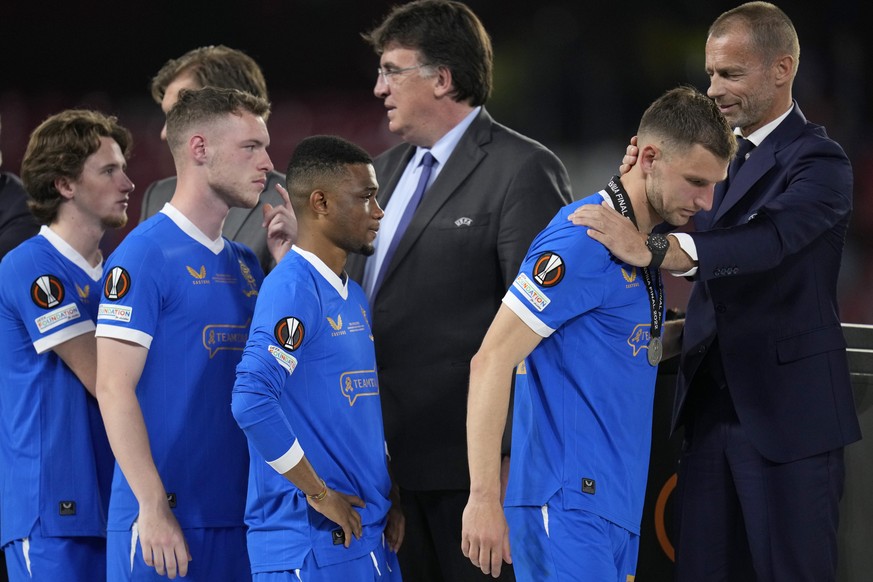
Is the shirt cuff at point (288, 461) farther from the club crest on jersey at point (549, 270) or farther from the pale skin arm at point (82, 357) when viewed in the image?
the pale skin arm at point (82, 357)

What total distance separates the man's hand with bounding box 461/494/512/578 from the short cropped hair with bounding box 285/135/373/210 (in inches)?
33.2

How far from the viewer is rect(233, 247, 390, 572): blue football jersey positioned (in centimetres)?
222

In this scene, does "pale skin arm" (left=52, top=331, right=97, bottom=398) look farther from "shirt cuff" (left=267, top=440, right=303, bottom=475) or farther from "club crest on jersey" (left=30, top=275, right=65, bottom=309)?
"shirt cuff" (left=267, top=440, right=303, bottom=475)

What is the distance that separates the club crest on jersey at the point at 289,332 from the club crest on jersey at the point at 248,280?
47 cm

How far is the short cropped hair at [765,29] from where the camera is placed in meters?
2.87

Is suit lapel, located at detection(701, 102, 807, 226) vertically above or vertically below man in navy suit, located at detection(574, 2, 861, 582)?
above

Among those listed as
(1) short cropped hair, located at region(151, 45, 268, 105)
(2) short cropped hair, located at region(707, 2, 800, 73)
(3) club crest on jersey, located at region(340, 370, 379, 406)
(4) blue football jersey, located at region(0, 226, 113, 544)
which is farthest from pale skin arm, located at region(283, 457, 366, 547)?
(1) short cropped hair, located at region(151, 45, 268, 105)

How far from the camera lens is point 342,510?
2316mm

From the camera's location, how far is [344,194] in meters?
2.53

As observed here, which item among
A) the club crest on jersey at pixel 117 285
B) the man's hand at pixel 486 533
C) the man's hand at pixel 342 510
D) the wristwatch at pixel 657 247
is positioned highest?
the club crest on jersey at pixel 117 285

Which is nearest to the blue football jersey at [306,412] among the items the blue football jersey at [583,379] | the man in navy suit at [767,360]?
the blue football jersey at [583,379]

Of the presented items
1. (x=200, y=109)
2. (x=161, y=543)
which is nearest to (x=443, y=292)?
(x=200, y=109)

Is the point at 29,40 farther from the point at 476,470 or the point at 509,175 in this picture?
the point at 476,470

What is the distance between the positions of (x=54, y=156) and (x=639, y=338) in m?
1.70
